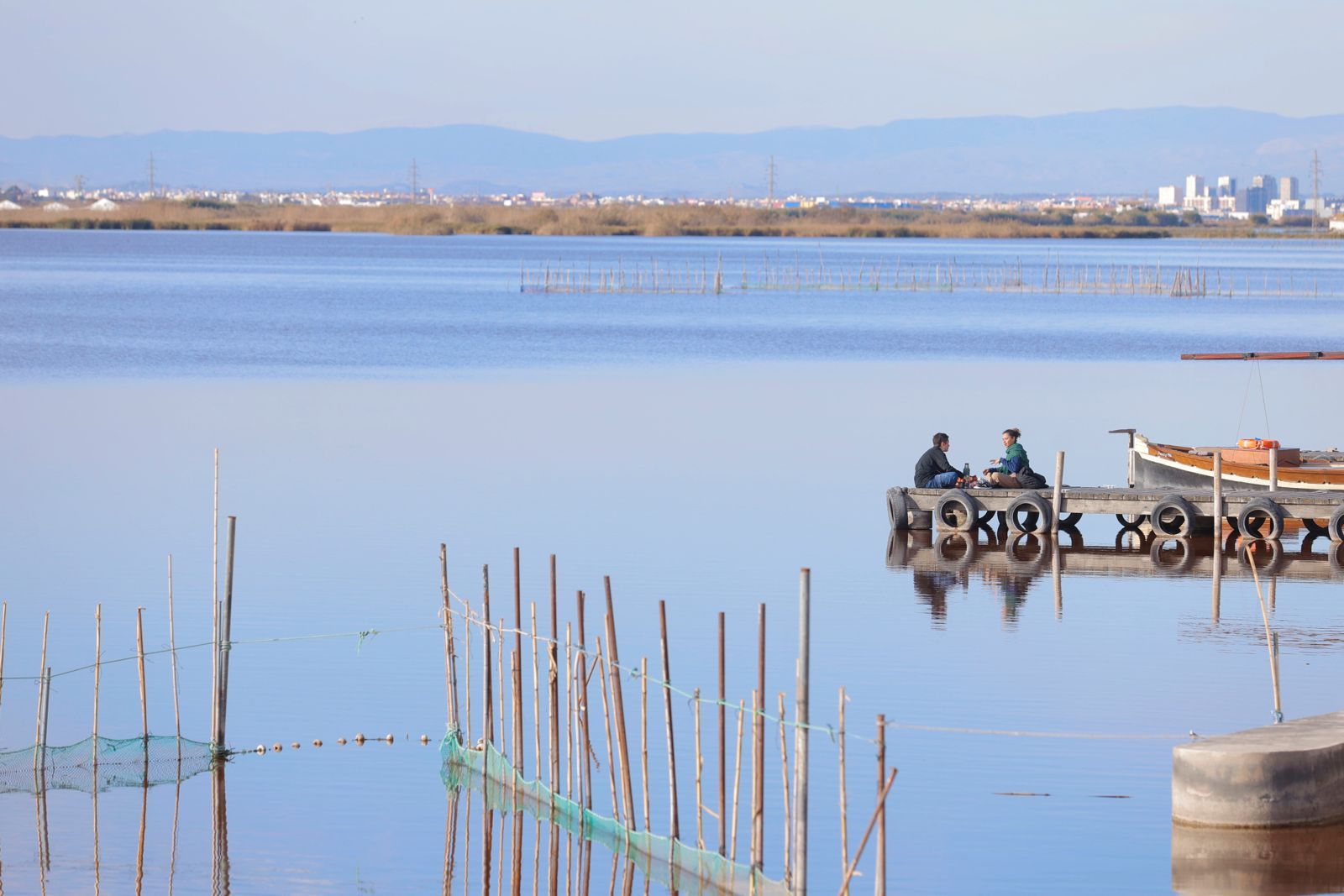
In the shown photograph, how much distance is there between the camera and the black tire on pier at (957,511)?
2781 cm

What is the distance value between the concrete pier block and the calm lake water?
0.29m

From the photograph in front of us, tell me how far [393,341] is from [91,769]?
50.1m

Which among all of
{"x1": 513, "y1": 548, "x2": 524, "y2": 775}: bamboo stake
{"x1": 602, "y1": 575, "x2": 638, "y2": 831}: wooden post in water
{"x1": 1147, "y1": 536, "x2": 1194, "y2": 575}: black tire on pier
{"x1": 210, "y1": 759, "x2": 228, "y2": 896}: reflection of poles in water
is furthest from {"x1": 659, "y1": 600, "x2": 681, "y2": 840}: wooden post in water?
{"x1": 1147, "y1": 536, "x2": 1194, "y2": 575}: black tire on pier

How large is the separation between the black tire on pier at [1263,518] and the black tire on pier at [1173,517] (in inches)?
25.9

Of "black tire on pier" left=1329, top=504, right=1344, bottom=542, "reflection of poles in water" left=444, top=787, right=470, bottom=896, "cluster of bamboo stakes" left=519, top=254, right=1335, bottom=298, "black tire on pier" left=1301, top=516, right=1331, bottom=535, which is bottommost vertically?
"reflection of poles in water" left=444, top=787, right=470, bottom=896

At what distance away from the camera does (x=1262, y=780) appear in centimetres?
1377

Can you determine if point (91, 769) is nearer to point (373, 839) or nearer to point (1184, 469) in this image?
point (373, 839)

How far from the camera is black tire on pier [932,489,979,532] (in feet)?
91.2

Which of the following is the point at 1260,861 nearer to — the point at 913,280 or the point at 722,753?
the point at 722,753

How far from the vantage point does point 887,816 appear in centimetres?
1502

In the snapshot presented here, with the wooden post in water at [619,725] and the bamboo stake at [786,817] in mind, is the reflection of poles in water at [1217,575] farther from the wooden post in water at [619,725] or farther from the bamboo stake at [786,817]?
the bamboo stake at [786,817]

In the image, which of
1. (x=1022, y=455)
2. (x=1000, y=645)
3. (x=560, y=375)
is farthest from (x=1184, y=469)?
(x=560, y=375)

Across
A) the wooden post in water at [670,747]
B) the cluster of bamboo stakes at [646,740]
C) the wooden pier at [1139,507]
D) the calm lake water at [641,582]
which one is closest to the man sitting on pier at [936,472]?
the wooden pier at [1139,507]

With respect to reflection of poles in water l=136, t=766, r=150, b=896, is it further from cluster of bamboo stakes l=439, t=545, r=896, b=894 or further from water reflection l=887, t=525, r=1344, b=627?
water reflection l=887, t=525, r=1344, b=627
